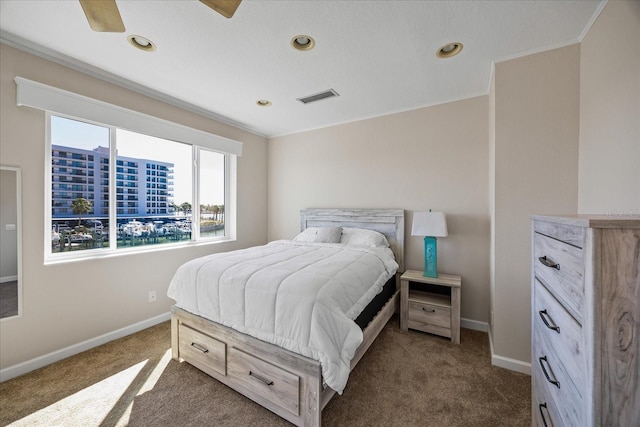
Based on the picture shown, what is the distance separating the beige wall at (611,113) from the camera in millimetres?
1192

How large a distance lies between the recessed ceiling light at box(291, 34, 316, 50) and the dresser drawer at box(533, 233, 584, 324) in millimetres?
1936

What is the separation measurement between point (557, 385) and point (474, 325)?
213 centimetres

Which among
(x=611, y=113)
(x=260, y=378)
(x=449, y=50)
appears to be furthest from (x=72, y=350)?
(x=611, y=113)

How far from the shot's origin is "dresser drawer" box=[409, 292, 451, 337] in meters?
2.41

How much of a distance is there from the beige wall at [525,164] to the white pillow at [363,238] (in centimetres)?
118

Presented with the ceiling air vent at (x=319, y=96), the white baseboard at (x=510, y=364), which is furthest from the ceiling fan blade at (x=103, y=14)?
the white baseboard at (x=510, y=364)

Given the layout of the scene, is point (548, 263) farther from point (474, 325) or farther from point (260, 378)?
point (474, 325)

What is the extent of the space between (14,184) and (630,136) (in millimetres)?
4009

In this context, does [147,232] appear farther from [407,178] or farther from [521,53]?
[521,53]

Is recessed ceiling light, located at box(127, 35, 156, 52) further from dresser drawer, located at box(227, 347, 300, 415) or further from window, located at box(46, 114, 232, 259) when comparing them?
dresser drawer, located at box(227, 347, 300, 415)

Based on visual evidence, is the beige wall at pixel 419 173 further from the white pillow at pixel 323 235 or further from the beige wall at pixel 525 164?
the beige wall at pixel 525 164

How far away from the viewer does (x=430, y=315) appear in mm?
2477

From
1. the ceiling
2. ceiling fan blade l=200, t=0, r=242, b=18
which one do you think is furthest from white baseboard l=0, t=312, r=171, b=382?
ceiling fan blade l=200, t=0, r=242, b=18

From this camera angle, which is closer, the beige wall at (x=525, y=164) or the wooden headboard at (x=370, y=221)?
the beige wall at (x=525, y=164)
